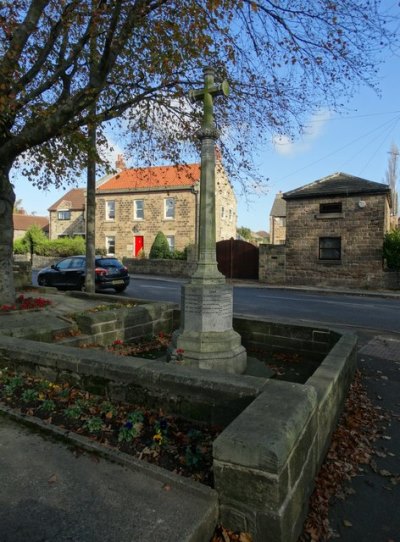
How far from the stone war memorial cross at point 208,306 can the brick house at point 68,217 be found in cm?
3916

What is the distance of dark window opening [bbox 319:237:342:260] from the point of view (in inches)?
909

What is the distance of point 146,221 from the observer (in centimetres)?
3597

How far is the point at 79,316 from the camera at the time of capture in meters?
6.78

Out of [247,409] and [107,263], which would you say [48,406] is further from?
[107,263]

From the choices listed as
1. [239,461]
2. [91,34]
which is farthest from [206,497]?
[91,34]

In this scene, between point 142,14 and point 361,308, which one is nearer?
point 142,14

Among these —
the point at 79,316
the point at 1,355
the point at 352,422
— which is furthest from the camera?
the point at 79,316

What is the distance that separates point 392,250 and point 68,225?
34.3 m

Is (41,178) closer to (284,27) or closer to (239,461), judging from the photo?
(284,27)

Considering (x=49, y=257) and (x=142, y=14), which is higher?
(x=142, y=14)

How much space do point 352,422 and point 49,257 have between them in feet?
118

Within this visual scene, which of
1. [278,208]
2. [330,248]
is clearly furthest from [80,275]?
[278,208]

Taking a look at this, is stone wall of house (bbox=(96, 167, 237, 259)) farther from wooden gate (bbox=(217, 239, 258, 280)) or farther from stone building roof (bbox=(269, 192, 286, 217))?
stone building roof (bbox=(269, 192, 286, 217))

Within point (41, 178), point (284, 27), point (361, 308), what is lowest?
point (361, 308)
